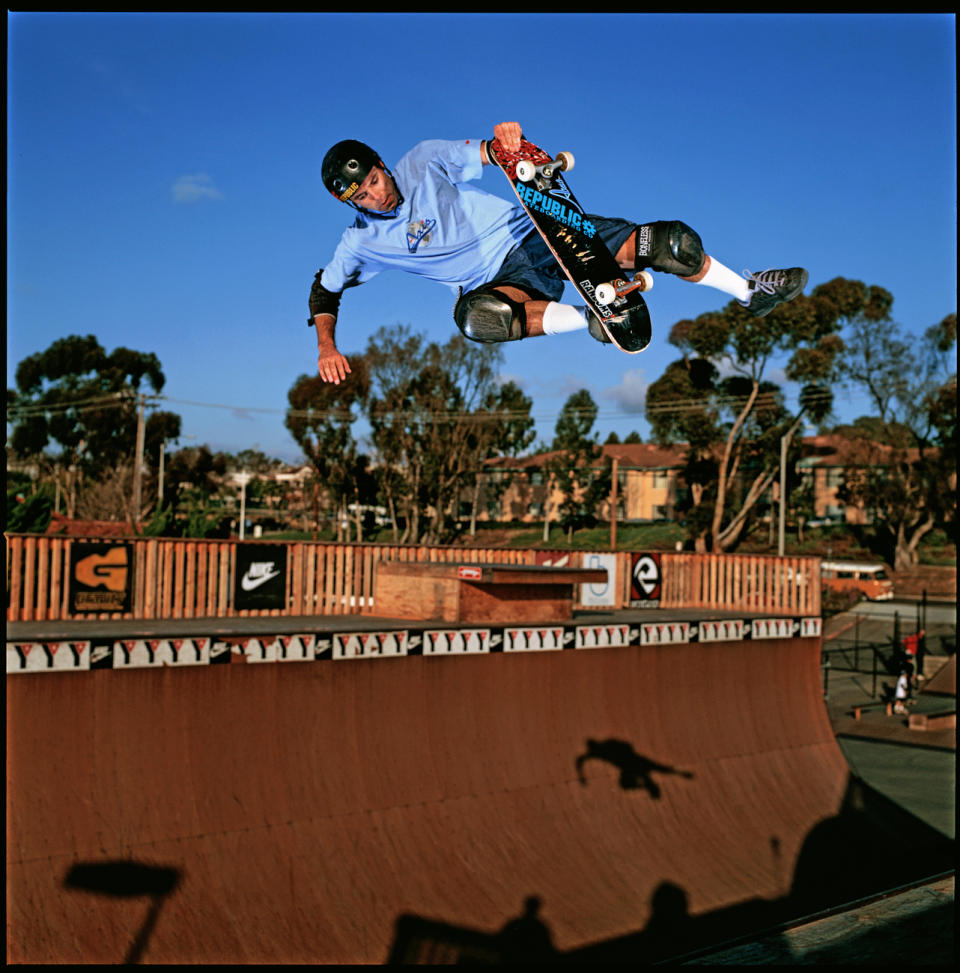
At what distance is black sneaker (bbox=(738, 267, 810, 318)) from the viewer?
551cm

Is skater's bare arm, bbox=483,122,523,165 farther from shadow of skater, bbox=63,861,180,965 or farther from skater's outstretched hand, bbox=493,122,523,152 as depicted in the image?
shadow of skater, bbox=63,861,180,965

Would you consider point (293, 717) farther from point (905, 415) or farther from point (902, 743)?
point (905, 415)

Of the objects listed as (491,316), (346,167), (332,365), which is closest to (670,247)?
(491,316)

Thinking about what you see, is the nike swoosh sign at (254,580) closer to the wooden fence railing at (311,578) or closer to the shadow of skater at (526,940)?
the wooden fence railing at (311,578)

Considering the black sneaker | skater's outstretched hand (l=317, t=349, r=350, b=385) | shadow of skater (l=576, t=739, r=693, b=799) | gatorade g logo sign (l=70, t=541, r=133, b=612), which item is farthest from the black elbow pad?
gatorade g logo sign (l=70, t=541, r=133, b=612)

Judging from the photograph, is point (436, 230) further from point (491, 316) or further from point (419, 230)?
point (491, 316)

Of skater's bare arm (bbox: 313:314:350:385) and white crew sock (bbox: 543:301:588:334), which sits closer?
white crew sock (bbox: 543:301:588:334)

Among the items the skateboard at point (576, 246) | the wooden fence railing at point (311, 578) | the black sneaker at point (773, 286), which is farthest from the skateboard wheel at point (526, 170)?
the wooden fence railing at point (311, 578)

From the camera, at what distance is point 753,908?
11164 millimetres

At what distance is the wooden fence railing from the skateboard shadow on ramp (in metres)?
4.44

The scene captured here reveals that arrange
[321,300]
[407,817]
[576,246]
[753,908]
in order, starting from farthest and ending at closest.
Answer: [753,908] < [407,817] < [321,300] < [576,246]

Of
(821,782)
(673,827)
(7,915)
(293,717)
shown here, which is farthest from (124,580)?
(821,782)

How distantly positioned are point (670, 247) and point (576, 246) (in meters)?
0.66

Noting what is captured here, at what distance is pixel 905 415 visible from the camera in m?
54.5
